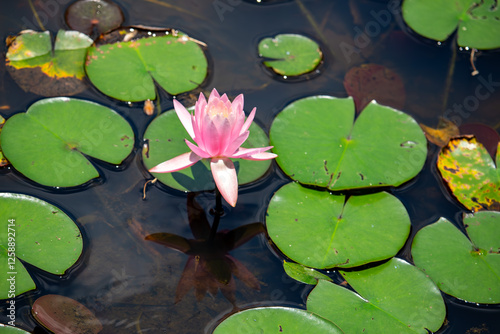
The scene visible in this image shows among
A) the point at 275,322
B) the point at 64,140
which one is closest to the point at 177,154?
the point at 64,140

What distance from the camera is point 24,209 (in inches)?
108

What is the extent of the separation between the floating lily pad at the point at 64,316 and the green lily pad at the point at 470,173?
2850 mm

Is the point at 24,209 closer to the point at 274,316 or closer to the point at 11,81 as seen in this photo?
the point at 11,81

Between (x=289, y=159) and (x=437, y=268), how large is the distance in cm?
132

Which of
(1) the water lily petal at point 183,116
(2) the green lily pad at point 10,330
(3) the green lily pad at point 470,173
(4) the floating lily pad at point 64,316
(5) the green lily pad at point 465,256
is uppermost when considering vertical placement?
(1) the water lily petal at point 183,116

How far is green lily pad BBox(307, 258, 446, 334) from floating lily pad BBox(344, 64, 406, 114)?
1.55 m

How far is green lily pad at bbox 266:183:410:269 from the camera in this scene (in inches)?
111

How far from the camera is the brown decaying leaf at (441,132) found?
11.8 feet

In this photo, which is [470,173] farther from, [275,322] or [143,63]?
[143,63]

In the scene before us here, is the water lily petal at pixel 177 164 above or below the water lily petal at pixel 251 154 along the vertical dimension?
below

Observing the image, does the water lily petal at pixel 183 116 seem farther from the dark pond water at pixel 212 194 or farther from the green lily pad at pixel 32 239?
the green lily pad at pixel 32 239

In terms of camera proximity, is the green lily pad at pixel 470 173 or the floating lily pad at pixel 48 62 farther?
the floating lily pad at pixel 48 62

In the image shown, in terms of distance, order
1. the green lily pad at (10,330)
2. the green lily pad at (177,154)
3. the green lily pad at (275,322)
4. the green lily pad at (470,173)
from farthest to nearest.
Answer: the green lily pad at (470,173) < the green lily pad at (177,154) < the green lily pad at (275,322) < the green lily pad at (10,330)

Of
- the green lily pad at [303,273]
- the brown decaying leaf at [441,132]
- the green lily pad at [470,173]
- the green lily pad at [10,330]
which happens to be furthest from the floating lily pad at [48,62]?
the green lily pad at [470,173]
